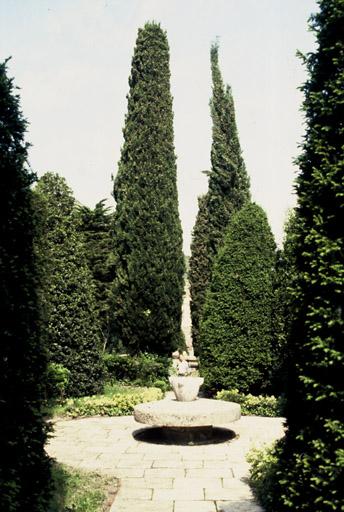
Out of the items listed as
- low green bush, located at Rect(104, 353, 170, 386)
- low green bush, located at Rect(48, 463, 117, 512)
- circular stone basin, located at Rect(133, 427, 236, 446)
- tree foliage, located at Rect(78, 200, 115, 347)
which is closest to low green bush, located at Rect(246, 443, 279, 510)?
low green bush, located at Rect(48, 463, 117, 512)

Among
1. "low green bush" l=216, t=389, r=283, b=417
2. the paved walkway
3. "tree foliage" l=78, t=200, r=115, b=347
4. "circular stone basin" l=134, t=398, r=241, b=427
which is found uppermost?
"tree foliage" l=78, t=200, r=115, b=347

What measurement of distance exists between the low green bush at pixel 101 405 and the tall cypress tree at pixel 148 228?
15.7ft

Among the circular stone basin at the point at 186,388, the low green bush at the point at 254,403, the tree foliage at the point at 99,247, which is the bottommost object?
the low green bush at the point at 254,403

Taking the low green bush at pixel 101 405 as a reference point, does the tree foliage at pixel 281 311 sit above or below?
above

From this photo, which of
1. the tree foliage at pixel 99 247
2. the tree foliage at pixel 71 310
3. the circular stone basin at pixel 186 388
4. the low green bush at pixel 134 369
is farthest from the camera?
the tree foliage at pixel 99 247

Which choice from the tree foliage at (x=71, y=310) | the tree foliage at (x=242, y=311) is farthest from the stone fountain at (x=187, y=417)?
the tree foliage at (x=71, y=310)

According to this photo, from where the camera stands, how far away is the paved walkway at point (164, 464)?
6.77 meters

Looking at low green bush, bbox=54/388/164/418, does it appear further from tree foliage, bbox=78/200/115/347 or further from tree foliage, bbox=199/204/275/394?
tree foliage, bbox=78/200/115/347

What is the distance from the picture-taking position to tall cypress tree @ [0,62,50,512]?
15.0 ft

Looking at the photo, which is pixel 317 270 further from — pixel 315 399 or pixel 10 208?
pixel 10 208

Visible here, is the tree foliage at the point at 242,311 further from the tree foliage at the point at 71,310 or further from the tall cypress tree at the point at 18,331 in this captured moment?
the tall cypress tree at the point at 18,331

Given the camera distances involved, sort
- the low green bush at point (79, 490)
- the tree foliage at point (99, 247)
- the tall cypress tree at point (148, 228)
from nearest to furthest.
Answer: the low green bush at point (79, 490) → the tall cypress tree at point (148, 228) → the tree foliage at point (99, 247)

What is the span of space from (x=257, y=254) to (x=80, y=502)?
30.6 ft

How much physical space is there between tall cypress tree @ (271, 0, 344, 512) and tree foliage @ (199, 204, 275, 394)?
9494mm
